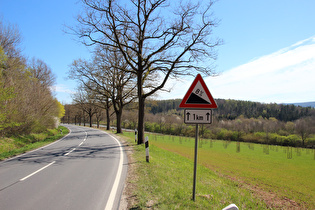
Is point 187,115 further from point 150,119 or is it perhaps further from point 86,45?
point 150,119

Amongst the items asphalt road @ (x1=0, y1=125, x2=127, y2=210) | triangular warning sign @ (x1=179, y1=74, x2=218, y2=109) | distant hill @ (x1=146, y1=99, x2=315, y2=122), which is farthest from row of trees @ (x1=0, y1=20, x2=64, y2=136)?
distant hill @ (x1=146, y1=99, x2=315, y2=122)

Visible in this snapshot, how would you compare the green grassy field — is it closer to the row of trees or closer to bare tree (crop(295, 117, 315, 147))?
the row of trees

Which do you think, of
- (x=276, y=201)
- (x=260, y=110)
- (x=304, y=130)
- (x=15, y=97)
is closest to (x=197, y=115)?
(x=276, y=201)

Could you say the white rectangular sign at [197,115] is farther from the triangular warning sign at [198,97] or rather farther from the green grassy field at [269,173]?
the green grassy field at [269,173]

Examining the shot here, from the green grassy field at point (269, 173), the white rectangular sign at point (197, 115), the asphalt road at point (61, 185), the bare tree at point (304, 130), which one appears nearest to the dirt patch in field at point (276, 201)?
Result: the green grassy field at point (269, 173)

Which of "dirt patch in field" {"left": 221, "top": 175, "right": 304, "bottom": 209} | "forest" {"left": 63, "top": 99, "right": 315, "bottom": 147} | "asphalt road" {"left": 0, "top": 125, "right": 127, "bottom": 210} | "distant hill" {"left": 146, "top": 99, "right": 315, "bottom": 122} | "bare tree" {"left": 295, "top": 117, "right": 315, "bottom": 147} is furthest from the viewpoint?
"distant hill" {"left": 146, "top": 99, "right": 315, "bottom": 122}

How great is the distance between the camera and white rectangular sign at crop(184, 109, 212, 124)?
4.05 m

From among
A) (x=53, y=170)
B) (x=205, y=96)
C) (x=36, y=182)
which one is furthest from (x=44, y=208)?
(x=205, y=96)

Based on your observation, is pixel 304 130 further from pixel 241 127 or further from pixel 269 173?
pixel 269 173

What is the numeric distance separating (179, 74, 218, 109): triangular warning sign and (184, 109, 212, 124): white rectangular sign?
112 millimetres

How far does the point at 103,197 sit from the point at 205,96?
10.8ft

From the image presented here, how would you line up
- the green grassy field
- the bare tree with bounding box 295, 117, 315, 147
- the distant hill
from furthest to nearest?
the distant hill → the bare tree with bounding box 295, 117, 315, 147 → the green grassy field

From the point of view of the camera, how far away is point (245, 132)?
2360 inches

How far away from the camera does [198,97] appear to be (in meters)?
4.16
